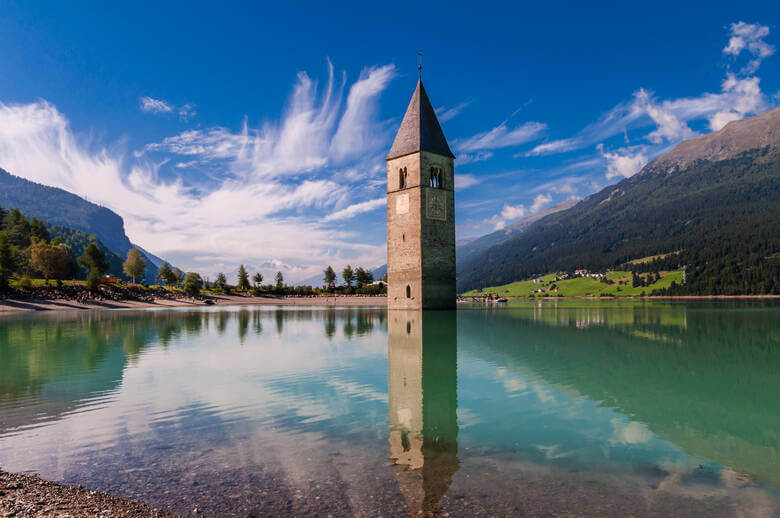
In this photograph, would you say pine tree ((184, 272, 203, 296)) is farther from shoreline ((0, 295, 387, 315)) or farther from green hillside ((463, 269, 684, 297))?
green hillside ((463, 269, 684, 297))

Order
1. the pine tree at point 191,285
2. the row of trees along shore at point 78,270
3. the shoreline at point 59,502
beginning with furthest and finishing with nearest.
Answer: the pine tree at point 191,285 < the row of trees along shore at point 78,270 < the shoreline at point 59,502

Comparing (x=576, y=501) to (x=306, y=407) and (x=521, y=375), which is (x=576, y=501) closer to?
(x=306, y=407)

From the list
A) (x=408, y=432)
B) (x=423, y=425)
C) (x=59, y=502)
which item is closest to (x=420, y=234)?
(x=423, y=425)

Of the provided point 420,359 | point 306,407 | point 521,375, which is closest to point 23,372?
point 306,407

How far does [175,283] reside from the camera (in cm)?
11494

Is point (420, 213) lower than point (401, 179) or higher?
lower

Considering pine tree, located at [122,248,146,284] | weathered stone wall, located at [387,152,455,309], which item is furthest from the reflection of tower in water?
pine tree, located at [122,248,146,284]

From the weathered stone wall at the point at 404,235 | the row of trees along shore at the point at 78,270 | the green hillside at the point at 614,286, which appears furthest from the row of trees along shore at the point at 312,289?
the green hillside at the point at 614,286

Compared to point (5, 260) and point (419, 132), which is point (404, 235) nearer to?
point (419, 132)

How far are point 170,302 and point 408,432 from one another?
88078mm

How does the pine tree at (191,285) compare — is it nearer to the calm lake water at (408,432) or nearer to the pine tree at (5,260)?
the pine tree at (5,260)

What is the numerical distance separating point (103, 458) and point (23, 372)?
9.81m

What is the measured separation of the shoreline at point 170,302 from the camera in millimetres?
62312

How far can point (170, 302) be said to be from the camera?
285 ft
